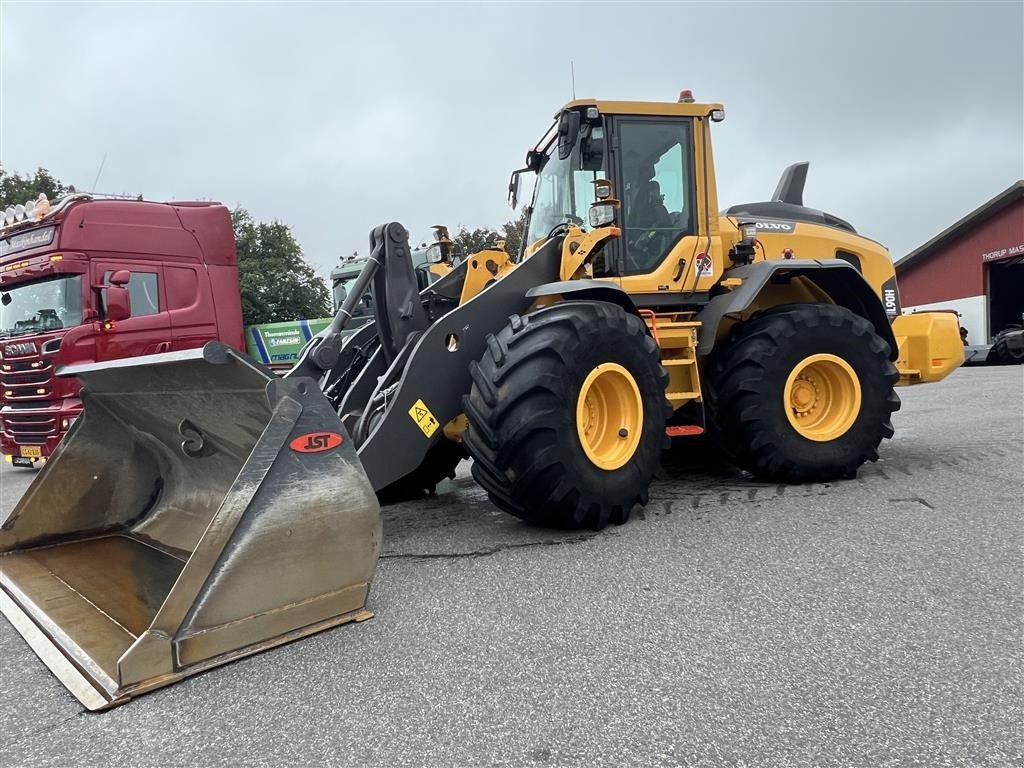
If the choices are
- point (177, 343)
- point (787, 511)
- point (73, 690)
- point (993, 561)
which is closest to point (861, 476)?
point (787, 511)

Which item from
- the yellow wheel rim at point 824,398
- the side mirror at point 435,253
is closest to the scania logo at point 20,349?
the side mirror at point 435,253

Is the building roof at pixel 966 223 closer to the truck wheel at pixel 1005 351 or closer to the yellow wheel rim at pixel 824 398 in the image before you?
the truck wheel at pixel 1005 351

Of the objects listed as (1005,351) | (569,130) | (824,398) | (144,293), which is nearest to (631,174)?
(569,130)

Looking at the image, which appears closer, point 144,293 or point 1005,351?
point 144,293

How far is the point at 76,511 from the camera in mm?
3826

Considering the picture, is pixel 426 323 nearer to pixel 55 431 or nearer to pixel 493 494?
pixel 493 494

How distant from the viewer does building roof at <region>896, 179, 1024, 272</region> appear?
848 inches

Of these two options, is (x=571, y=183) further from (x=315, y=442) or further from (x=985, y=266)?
(x=985, y=266)

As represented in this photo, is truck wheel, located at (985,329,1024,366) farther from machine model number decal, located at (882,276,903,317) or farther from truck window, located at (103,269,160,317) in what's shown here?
truck window, located at (103,269,160,317)

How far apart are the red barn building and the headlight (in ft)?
71.6

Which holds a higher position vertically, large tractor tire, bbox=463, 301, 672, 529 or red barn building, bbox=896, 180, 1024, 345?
red barn building, bbox=896, 180, 1024, 345

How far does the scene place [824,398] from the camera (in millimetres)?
5352

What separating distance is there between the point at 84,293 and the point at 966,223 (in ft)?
86.2

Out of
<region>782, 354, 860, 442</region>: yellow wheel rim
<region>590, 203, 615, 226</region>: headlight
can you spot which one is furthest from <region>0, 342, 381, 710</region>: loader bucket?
<region>782, 354, 860, 442</region>: yellow wheel rim
